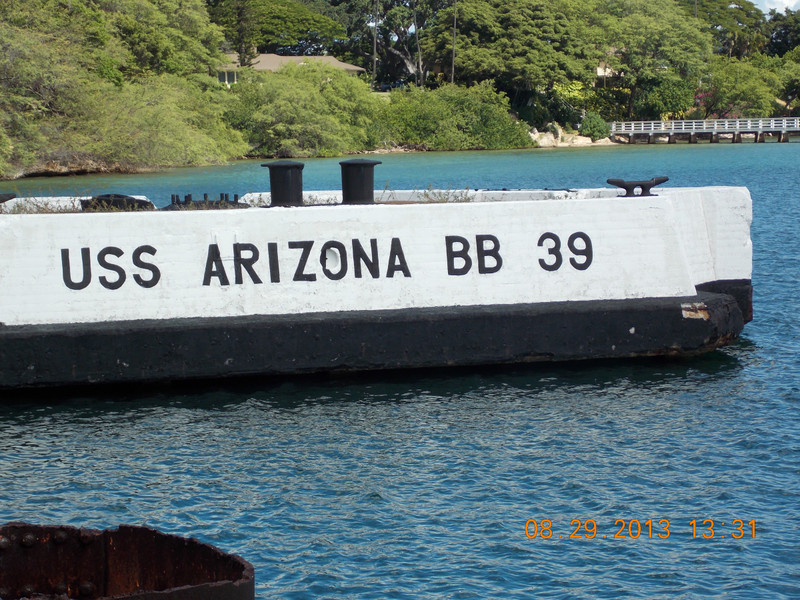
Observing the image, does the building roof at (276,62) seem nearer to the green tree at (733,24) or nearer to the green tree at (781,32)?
the green tree at (733,24)

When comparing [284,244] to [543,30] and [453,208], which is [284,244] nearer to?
[453,208]

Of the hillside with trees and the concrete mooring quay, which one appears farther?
the concrete mooring quay

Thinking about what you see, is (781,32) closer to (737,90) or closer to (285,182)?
(737,90)

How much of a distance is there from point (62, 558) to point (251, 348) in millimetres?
5975

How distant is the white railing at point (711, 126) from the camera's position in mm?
100375

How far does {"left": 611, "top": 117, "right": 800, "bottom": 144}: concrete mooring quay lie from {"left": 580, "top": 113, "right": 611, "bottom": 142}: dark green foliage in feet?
5.44

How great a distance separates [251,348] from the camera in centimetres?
1182

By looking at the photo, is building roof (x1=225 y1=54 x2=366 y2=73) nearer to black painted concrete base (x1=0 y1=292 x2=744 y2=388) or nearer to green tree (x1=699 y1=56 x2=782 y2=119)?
green tree (x1=699 y1=56 x2=782 y2=119)

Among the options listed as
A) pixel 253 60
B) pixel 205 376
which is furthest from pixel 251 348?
pixel 253 60

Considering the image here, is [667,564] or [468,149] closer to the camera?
[667,564]

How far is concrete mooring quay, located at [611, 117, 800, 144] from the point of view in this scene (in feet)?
330

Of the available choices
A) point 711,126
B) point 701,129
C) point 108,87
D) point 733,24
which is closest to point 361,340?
point 108,87
